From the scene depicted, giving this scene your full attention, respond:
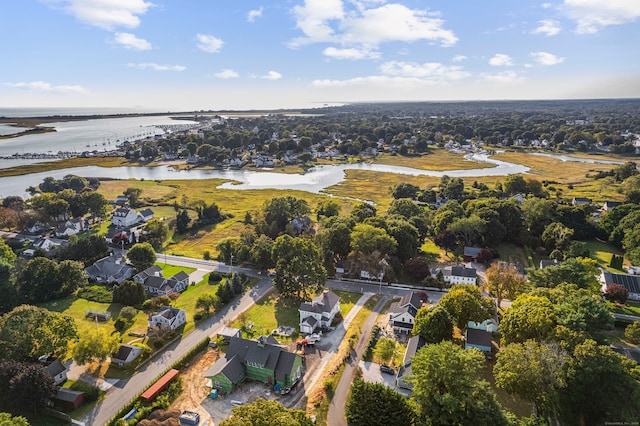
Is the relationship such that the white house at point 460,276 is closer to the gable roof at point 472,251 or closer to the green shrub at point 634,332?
the gable roof at point 472,251

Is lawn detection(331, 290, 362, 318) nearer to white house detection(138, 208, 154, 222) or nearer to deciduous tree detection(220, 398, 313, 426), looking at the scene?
deciduous tree detection(220, 398, 313, 426)

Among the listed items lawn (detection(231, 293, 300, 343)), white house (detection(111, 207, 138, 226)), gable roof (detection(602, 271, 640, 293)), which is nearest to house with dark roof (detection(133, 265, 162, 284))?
lawn (detection(231, 293, 300, 343))

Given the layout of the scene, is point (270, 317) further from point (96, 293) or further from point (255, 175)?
point (255, 175)

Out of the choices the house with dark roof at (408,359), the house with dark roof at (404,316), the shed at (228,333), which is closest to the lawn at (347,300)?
the house with dark roof at (404,316)

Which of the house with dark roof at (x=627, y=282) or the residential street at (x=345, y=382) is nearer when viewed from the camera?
the residential street at (x=345, y=382)

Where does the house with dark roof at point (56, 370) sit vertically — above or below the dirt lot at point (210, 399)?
above

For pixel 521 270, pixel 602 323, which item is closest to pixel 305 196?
pixel 521 270
